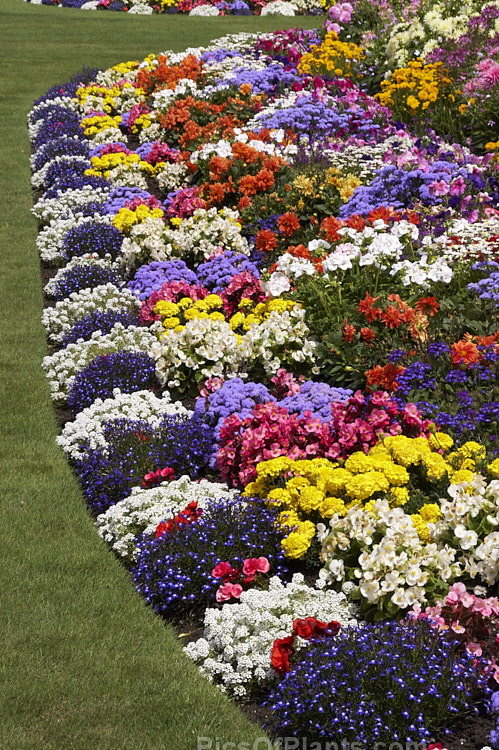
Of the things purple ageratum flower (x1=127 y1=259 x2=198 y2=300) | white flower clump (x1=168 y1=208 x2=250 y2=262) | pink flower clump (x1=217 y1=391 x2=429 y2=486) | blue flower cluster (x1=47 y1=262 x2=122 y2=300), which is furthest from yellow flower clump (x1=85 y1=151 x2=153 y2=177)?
pink flower clump (x1=217 y1=391 x2=429 y2=486)

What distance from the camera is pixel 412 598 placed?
4.23m

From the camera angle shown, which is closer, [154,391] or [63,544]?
[63,544]

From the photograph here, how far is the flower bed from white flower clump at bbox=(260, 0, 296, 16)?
1131 centimetres

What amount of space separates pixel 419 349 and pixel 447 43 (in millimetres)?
7244

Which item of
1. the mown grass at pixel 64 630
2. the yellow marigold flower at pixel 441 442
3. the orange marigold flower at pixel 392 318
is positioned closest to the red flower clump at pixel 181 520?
the mown grass at pixel 64 630

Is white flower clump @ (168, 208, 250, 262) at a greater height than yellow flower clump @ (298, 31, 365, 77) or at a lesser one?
lesser

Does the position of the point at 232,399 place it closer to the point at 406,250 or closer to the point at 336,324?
the point at 336,324

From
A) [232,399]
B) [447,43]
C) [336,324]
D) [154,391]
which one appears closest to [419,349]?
[336,324]

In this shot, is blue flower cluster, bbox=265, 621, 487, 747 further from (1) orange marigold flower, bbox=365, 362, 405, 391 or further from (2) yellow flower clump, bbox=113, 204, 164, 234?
(2) yellow flower clump, bbox=113, 204, 164, 234

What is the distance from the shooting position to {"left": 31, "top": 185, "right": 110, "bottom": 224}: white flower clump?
402 inches

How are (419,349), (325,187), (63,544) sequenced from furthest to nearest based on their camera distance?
(325,187), (419,349), (63,544)

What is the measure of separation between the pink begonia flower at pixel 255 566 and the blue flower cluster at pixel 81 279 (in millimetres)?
4639

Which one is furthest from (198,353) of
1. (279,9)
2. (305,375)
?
(279,9)

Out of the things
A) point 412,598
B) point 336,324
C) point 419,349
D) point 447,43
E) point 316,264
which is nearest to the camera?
point 412,598
